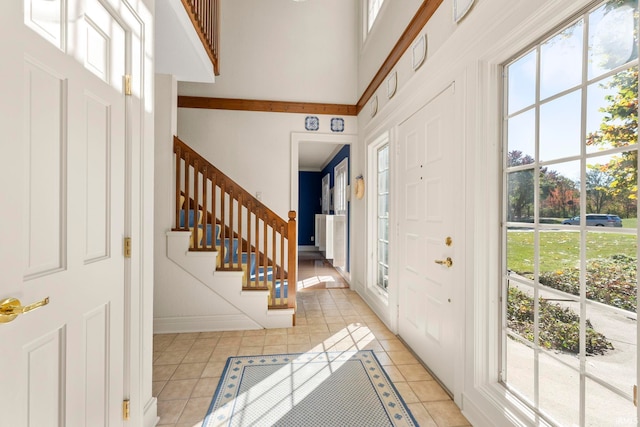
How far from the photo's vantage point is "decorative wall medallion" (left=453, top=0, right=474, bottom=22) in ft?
5.53

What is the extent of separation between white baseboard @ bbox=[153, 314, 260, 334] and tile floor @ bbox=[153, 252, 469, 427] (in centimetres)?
7

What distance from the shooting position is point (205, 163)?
3119 millimetres

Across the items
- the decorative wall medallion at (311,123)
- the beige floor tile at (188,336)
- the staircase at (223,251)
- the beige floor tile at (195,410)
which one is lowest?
the beige floor tile at (188,336)

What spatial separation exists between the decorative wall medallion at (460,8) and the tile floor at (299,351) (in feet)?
7.70

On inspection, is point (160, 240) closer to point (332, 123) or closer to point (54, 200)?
point (54, 200)

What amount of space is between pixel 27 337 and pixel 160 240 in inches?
87.9

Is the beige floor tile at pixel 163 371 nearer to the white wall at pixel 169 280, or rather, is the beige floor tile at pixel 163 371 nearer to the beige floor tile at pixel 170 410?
the beige floor tile at pixel 170 410

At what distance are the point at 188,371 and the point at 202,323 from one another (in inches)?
31.8

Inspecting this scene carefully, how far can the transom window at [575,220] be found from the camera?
40.8 inches

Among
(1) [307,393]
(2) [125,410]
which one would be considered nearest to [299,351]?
(1) [307,393]

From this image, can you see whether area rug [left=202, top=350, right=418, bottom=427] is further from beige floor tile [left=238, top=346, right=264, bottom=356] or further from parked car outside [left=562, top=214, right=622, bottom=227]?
parked car outside [left=562, top=214, right=622, bottom=227]

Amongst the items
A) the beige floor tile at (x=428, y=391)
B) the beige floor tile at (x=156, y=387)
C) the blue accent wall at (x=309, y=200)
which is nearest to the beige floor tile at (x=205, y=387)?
the beige floor tile at (x=156, y=387)

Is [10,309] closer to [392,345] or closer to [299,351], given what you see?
[299,351]

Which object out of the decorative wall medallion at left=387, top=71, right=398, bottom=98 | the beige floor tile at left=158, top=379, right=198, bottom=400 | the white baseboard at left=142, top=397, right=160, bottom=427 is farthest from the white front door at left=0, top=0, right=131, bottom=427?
the decorative wall medallion at left=387, top=71, right=398, bottom=98
